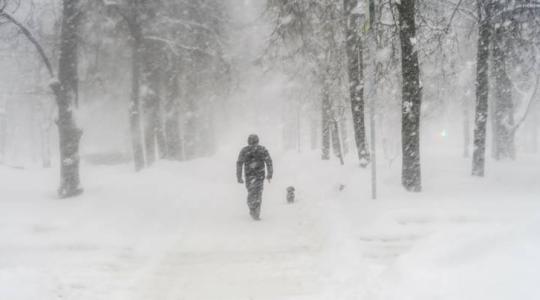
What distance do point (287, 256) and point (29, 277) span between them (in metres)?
3.77

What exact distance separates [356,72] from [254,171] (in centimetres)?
433

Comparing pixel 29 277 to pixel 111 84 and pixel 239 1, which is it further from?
pixel 239 1

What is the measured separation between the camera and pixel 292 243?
8.23 meters

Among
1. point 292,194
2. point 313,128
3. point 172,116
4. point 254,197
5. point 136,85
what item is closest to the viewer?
point 254,197

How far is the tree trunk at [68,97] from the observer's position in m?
11.7

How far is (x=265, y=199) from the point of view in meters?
13.5

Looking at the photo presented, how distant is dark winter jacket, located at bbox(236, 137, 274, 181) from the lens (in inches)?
414

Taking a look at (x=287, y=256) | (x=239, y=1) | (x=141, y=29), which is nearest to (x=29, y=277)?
(x=287, y=256)

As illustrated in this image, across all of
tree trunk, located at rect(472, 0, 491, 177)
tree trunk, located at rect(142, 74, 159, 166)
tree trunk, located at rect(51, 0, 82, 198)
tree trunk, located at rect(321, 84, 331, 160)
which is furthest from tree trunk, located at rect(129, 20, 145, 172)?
tree trunk, located at rect(472, 0, 491, 177)

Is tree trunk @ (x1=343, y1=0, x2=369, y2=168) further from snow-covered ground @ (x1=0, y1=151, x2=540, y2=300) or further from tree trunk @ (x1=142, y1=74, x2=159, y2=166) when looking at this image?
tree trunk @ (x1=142, y1=74, x2=159, y2=166)

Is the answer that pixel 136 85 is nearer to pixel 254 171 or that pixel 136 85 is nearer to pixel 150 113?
pixel 150 113

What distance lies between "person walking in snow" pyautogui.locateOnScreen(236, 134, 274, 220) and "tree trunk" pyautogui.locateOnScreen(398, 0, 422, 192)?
3091 mm

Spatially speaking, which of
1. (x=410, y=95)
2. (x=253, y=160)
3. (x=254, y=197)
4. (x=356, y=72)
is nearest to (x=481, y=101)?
(x=410, y=95)

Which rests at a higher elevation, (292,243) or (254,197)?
(254,197)
